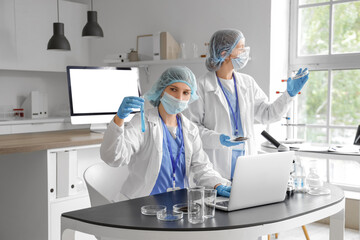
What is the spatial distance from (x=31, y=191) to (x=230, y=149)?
1.31m

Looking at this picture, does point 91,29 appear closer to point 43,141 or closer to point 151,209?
point 43,141

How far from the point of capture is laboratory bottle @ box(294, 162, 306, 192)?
1.74 meters

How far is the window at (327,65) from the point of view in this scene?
3590mm

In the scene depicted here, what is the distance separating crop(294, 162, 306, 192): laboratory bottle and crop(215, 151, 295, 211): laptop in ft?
0.60

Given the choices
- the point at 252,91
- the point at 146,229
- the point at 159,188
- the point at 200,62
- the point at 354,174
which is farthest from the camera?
the point at 200,62

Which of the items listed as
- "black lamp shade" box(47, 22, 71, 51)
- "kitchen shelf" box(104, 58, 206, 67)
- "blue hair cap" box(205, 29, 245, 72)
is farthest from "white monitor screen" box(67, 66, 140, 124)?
"blue hair cap" box(205, 29, 245, 72)

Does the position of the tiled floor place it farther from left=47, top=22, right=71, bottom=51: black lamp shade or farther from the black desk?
left=47, top=22, right=71, bottom=51: black lamp shade

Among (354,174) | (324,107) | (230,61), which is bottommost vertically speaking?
(354,174)

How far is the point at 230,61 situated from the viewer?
248 centimetres

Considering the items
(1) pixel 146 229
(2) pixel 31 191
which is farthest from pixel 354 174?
(1) pixel 146 229

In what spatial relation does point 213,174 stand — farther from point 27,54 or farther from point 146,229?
point 27,54

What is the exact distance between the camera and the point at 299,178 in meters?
1.75

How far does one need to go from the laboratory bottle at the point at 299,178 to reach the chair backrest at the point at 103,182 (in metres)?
0.75

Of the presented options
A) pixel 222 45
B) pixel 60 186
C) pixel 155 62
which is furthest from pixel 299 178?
pixel 155 62
